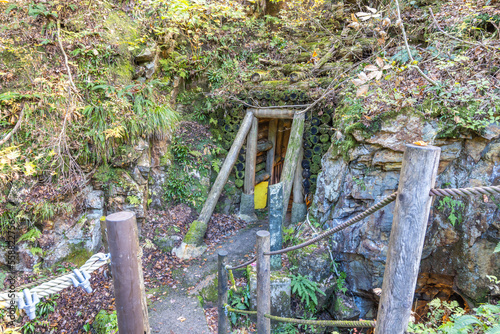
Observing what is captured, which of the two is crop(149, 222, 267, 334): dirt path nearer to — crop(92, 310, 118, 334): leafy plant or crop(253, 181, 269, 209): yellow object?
crop(92, 310, 118, 334): leafy plant

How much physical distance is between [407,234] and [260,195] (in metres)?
6.80

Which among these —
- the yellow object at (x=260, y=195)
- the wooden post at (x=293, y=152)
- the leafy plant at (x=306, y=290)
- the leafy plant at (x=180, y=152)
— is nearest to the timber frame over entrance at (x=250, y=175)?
the wooden post at (x=293, y=152)

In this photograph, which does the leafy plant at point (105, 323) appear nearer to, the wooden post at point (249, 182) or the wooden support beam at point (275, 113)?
the wooden post at point (249, 182)

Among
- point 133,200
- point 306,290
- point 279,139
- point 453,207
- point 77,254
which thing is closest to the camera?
point 453,207

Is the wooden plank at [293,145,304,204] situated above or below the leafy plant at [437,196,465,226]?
below

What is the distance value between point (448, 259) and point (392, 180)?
1.40 m

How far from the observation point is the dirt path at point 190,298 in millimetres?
3832

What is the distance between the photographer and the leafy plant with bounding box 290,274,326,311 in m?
4.18

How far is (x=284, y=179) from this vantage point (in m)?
5.82

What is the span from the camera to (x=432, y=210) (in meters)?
3.70

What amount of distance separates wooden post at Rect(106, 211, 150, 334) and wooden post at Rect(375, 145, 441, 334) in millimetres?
1452

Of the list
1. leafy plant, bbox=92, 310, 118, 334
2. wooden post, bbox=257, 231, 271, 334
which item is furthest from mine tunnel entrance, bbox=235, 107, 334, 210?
leafy plant, bbox=92, 310, 118, 334

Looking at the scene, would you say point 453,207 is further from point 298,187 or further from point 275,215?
point 298,187

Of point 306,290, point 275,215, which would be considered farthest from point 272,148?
point 306,290
